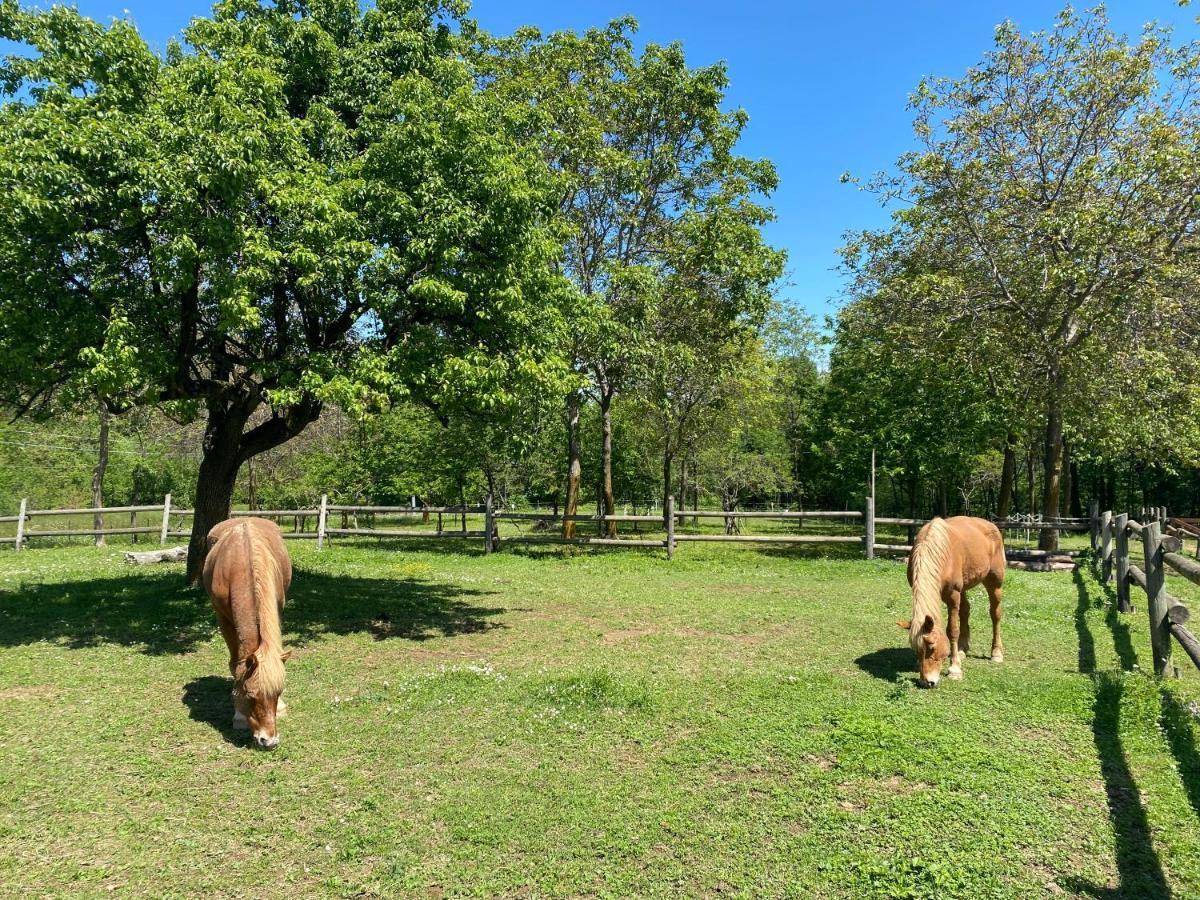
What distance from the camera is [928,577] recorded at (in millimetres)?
6160

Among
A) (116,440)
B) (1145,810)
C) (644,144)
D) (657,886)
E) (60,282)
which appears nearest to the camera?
(657,886)

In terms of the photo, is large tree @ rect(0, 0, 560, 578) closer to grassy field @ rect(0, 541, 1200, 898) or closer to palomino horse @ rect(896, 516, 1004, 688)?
grassy field @ rect(0, 541, 1200, 898)

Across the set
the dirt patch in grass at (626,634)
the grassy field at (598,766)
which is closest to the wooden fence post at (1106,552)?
the grassy field at (598,766)

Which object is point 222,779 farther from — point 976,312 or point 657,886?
point 976,312

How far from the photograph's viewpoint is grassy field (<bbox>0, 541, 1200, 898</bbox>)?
343 cm

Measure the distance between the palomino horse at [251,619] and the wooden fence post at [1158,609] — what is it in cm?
727

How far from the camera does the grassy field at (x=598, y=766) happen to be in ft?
11.2

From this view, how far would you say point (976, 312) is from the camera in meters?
15.0

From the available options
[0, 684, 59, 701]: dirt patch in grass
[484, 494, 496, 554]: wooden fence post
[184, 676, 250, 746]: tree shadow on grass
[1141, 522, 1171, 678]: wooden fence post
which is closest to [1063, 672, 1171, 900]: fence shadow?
[1141, 522, 1171, 678]: wooden fence post

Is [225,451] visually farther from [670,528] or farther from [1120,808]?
[1120,808]

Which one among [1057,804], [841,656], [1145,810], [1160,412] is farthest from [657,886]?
[1160,412]

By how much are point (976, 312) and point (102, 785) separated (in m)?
16.6

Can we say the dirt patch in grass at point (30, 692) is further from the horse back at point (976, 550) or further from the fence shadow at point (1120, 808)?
the horse back at point (976, 550)

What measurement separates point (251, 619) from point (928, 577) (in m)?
5.76
